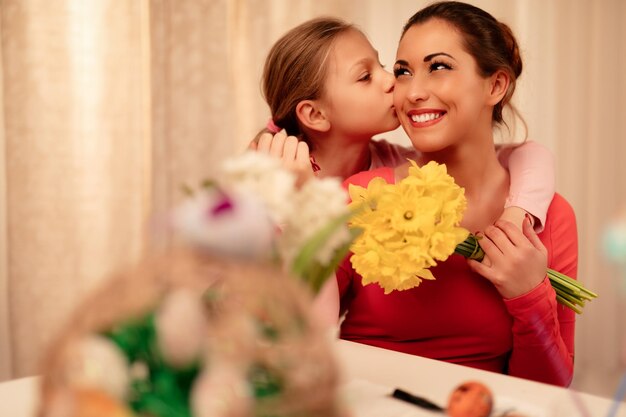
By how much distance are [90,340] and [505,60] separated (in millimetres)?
1328

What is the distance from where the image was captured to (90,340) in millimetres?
469

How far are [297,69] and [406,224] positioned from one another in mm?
806

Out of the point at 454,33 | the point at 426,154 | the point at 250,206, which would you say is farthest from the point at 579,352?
the point at 250,206

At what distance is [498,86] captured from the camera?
1586 mm

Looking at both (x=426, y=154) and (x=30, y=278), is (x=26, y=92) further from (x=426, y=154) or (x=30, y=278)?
(x=426, y=154)

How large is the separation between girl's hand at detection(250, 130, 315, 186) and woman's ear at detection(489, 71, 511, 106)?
45 cm

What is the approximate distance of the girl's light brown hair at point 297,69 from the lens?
1.73 m

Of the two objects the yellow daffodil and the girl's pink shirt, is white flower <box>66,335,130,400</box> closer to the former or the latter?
the yellow daffodil

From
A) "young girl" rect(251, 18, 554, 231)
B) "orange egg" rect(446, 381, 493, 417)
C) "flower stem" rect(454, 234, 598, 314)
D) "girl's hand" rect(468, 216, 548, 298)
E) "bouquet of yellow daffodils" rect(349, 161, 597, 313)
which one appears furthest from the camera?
"young girl" rect(251, 18, 554, 231)

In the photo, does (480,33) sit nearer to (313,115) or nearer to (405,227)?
(313,115)

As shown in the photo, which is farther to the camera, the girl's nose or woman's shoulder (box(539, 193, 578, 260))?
the girl's nose

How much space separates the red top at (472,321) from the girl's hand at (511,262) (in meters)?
0.04

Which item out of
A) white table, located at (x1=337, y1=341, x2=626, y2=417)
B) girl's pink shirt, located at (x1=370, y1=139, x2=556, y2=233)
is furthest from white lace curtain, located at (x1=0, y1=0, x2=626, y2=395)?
white table, located at (x1=337, y1=341, x2=626, y2=417)

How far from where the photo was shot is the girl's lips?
4.97ft
